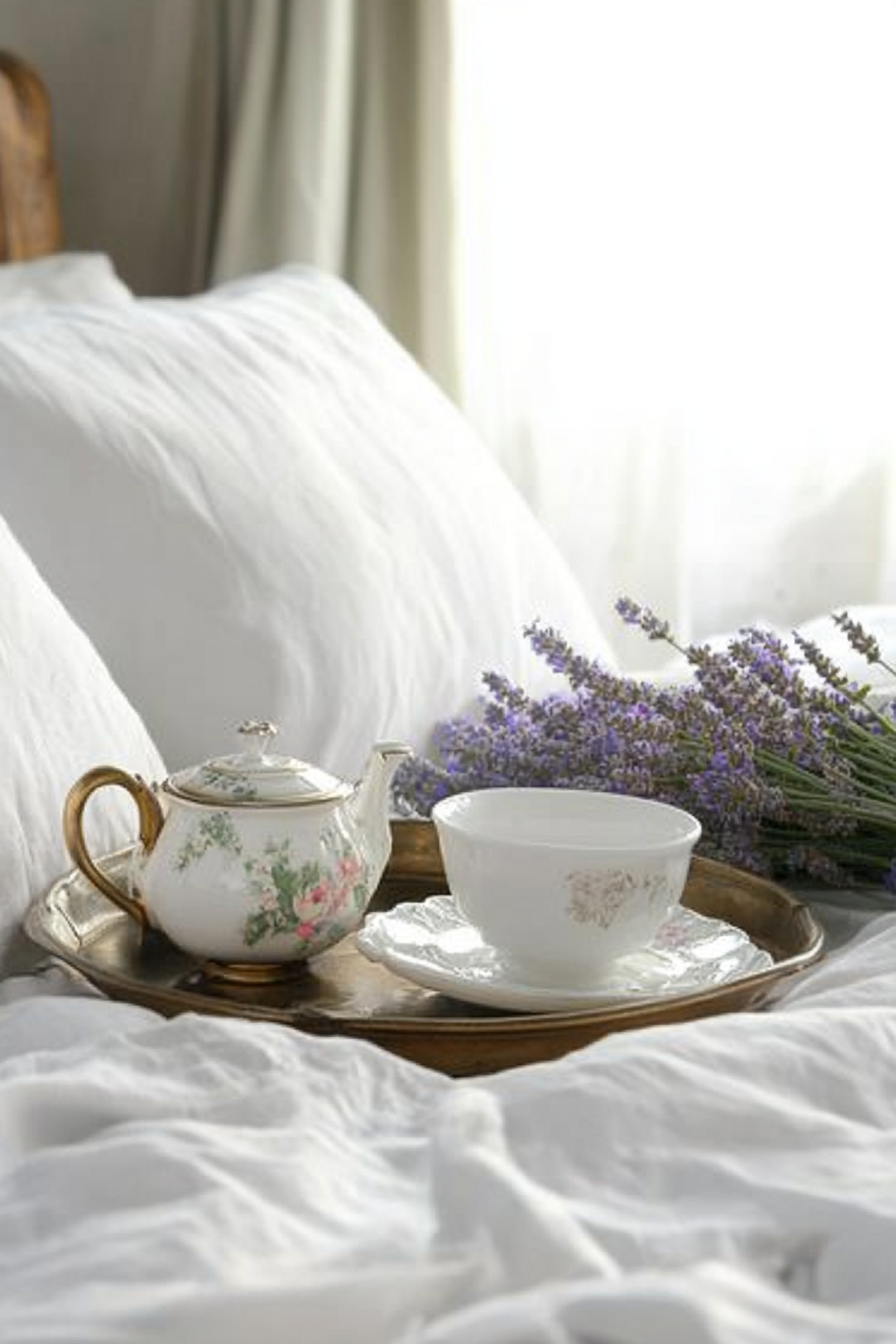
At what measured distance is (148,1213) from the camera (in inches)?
29.8

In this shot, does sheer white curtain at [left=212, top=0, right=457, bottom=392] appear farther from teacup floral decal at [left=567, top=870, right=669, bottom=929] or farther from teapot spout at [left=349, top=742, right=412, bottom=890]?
teacup floral decal at [left=567, top=870, right=669, bottom=929]

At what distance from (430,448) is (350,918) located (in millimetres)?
742

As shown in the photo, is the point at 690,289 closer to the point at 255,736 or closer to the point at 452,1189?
the point at 255,736

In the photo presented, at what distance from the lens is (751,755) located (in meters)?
1.25

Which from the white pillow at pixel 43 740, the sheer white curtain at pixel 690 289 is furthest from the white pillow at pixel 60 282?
the white pillow at pixel 43 740

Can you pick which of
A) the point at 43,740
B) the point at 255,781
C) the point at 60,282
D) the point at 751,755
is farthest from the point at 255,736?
the point at 60,282

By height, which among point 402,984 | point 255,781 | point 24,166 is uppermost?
point 24,166

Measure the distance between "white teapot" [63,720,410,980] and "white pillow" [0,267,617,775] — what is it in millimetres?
366

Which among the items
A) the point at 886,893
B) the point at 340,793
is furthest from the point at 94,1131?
the point at 886,893

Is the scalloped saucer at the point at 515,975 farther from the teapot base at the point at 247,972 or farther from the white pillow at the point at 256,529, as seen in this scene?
the white pillow at the point at 256,529

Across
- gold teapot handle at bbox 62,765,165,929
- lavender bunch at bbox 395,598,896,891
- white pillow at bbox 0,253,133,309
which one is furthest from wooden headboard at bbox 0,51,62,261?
gold teapot handle at bbox 62,765,165,929

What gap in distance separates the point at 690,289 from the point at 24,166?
2.52 ft

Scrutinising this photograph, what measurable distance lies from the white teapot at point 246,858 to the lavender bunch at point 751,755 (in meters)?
0.21

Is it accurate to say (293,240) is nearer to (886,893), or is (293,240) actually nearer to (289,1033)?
(886,893)
